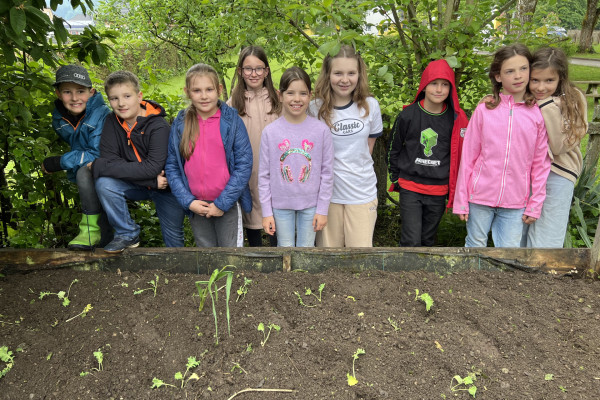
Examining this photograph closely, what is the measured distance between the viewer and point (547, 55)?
115 inches

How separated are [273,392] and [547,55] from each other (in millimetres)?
2656

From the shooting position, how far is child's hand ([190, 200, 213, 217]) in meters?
2.87

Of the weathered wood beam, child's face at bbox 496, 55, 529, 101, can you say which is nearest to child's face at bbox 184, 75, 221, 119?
the weathered wood beam

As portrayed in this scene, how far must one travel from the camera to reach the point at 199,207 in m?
2.87

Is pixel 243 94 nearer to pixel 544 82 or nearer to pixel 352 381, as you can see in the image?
pixel 544 82

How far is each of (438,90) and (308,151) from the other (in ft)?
3.24

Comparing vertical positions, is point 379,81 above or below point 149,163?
above

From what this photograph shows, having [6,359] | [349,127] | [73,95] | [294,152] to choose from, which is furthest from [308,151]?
[6,359]

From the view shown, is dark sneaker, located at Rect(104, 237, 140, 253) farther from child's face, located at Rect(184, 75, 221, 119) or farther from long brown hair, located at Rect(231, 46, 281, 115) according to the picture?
long brown hair, located at Rect(231, 46, 281, 115)

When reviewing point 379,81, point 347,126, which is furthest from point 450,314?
point 379,81

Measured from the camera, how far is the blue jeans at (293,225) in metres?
3.05

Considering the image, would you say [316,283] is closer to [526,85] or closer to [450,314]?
[450,314]

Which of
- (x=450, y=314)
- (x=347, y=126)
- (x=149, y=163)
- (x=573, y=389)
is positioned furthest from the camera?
(x=347, y=126)

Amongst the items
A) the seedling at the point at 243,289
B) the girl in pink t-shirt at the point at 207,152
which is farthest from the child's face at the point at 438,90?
the seedling at the point at 243,289
